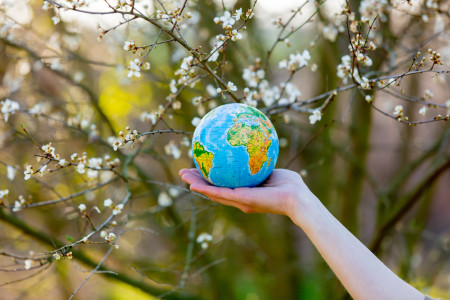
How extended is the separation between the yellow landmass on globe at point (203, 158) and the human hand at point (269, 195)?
8 centimetres

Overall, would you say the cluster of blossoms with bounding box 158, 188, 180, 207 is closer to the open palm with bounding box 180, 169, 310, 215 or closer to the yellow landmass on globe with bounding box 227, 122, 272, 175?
the open palm with bounding box 180, 169, 310, 215

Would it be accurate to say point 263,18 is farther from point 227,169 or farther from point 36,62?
point 227,169

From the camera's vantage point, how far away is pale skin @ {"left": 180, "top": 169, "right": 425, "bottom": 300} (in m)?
1.72

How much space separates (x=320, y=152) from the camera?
567 centimetres

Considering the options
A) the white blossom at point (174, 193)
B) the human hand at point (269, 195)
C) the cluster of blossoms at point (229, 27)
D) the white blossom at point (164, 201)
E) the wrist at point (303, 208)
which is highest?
the white blossom at point (174, 193)

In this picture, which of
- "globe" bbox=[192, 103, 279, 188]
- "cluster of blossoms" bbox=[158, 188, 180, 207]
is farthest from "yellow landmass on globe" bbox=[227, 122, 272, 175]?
"cluster of blossoms" bbox=[158, 188, 180, 207]

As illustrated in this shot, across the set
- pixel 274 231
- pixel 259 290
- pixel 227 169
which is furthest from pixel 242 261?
pixel 227 169

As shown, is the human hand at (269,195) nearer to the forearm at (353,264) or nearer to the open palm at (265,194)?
the open palm at (265,194)

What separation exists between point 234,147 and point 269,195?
326 mm

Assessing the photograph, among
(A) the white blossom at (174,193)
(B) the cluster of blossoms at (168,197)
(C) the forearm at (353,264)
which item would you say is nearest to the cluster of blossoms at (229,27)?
(C) the forearm at (353,264)

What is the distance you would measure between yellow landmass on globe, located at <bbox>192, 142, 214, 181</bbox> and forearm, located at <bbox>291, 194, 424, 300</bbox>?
635 mm

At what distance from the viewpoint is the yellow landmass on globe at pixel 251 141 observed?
227 centimetres

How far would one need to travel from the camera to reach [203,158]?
7.66 feet

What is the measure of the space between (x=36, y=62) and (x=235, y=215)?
2.89 m
